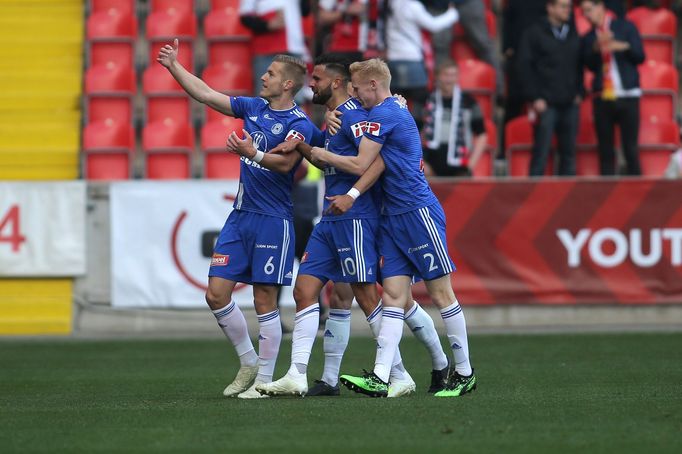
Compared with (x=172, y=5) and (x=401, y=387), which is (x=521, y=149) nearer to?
(x=172, y=5)

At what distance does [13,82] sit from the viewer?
17.7m

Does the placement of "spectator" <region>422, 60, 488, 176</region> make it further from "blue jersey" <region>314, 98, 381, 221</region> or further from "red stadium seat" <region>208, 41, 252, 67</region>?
"blue jersey" <region>314, 98, 381, 221</region>

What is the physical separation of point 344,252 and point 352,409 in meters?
1.19

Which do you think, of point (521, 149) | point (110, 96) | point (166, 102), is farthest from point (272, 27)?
point (521, 149)

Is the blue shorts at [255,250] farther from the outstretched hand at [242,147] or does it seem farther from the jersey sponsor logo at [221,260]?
the outstretched hand at [242,147]

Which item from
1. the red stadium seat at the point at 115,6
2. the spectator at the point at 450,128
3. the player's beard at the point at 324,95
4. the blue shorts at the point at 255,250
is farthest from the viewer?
the red stadium seat at the point at 115,6

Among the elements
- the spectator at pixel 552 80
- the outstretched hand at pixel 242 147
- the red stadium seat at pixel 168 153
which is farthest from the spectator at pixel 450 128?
the outstretched hand at pixel 242 147

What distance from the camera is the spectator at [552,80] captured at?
15766mm

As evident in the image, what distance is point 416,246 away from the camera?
8641 millimetres

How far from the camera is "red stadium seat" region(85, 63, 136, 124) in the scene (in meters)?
17.1

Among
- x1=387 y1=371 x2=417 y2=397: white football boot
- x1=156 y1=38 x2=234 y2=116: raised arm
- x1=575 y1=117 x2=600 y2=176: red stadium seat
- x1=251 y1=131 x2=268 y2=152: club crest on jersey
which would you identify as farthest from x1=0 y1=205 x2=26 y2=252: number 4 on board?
x1=387 y1=371 x2=417 y2=397: white football boot

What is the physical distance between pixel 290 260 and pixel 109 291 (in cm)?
670

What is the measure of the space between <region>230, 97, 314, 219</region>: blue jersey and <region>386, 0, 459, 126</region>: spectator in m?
6.88

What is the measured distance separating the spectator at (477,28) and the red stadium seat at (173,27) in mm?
3274
